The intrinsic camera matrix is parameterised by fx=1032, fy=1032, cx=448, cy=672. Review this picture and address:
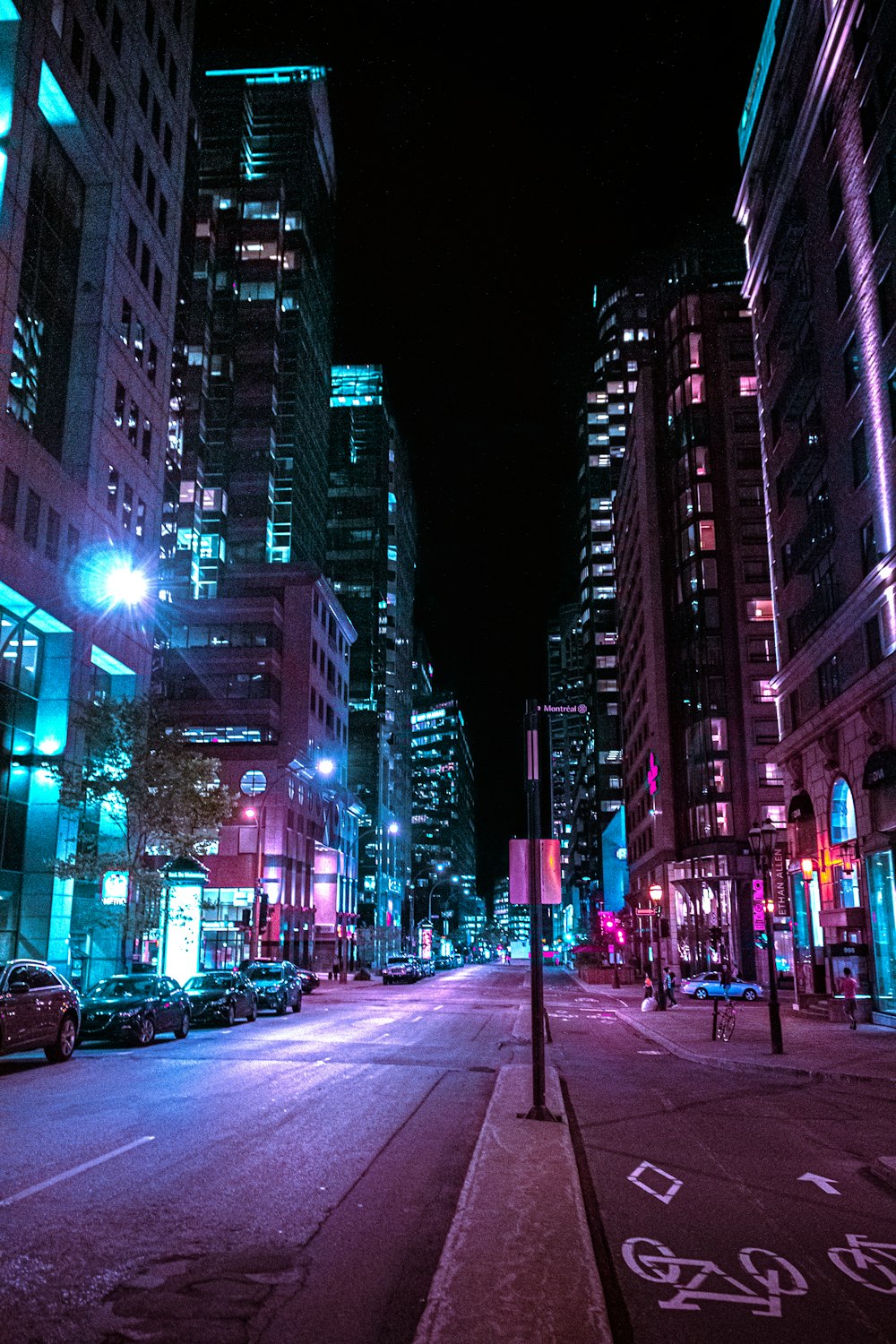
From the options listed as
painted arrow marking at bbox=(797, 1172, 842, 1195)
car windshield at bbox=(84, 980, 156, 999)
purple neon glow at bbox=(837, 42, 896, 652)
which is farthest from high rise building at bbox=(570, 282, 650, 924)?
painted arrow marking at bbox=(797, 1172, 842, 1195)

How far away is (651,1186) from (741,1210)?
1.05 metres

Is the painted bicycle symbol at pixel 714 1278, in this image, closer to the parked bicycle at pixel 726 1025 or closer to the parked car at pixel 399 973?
the parked bicycle at pixel 726 1025

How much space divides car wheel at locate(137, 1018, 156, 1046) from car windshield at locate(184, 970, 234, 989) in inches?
229

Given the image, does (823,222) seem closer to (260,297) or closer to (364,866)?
(260,297)

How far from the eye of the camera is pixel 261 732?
255 feet

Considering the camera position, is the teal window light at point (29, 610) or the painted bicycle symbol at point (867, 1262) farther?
the teal window light at point (29, 610)

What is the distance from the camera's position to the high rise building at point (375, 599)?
13588 cm

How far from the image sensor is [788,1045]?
81.4ft

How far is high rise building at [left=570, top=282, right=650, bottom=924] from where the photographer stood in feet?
422

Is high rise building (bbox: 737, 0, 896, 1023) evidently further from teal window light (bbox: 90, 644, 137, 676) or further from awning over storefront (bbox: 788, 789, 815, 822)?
teal window light (bbox: 90, 644, 137, 676)

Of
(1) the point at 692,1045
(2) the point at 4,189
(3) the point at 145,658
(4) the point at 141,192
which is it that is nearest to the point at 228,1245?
A: (1) the point at 692,1045

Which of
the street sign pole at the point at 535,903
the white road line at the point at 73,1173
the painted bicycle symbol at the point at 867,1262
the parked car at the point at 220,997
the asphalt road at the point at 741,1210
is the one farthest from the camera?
the parked car at the point at 220,997

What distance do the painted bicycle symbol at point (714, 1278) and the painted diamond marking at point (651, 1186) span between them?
153 cm

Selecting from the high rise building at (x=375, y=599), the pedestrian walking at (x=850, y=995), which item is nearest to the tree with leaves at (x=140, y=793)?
the pedestrian walking at (x=850, y=995)
